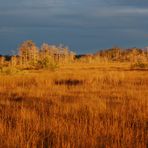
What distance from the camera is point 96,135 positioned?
18.1 ft

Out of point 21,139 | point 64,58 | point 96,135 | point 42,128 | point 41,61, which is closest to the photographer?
point 21,139

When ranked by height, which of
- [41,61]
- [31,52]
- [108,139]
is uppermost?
[31,52]

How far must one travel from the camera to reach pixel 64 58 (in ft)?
276

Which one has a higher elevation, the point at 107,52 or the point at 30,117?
the point at 107,52

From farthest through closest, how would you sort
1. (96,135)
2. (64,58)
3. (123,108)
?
1. (64,58)
2. (123,108)
3. (96,135)

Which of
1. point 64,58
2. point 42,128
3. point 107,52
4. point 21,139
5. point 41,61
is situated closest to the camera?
point 21,139

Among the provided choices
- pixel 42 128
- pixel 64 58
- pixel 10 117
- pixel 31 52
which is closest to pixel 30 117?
pixel 10 117

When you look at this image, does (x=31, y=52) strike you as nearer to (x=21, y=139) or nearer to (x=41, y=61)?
(x=41, y=61)

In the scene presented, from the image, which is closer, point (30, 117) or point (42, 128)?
point (42, 128)

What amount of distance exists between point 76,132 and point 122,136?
67 cm

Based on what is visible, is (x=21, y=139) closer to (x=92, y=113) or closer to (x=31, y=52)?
(x=92, y=113)

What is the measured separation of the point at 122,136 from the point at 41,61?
1241 inches

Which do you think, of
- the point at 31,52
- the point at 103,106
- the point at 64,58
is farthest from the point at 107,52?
the point at 103,106

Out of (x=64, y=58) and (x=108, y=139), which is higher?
(x=64, y=58)
